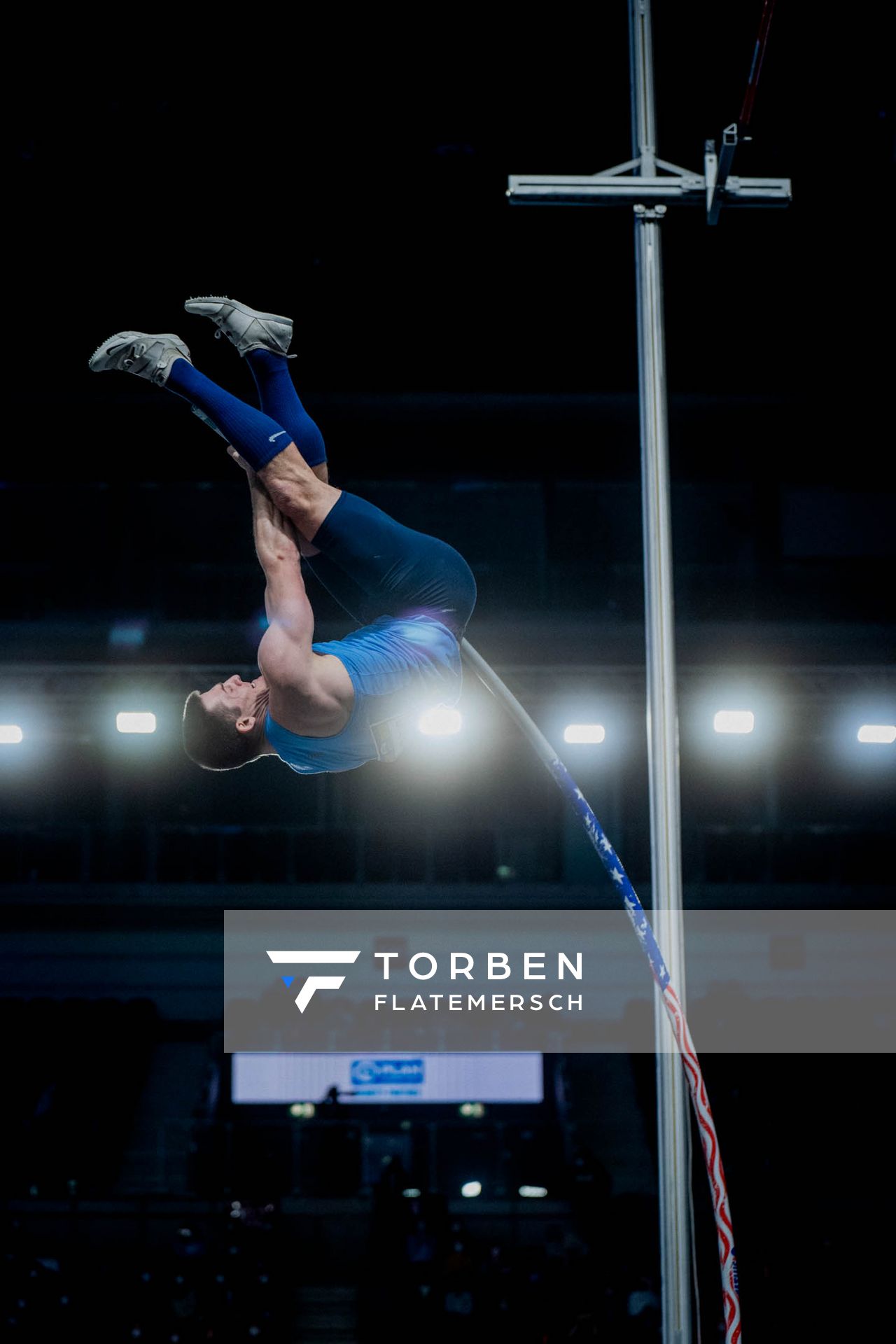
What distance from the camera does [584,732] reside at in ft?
31.7

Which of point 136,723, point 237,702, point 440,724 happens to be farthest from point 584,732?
point 237,702

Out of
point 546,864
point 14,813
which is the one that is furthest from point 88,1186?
point 546,864

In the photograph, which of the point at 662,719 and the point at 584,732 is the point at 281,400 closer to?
the point at 662,719

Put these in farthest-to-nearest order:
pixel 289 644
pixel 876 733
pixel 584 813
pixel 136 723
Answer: pixel 876 733
pixel 136 723
pixel 584 813
pixel 289 644

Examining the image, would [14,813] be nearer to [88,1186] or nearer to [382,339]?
[88,1186]

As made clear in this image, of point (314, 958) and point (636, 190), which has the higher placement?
point (636, 190)

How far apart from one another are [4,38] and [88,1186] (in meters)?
8.33

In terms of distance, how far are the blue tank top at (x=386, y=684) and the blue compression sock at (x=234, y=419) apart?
16.1 inches

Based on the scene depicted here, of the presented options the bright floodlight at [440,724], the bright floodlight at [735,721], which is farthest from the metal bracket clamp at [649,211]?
the bright floodlight at [735,721]

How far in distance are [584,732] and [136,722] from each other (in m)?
3.45

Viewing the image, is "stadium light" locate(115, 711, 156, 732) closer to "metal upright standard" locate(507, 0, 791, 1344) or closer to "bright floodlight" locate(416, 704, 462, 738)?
"bright floodlight" locate(416, 704, 462, 738)

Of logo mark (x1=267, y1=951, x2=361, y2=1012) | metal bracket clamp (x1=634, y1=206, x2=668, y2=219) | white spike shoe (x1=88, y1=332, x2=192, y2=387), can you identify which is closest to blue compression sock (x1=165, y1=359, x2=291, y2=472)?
white spike shoe (x1=88, y1=332, x2=192, y2=387)

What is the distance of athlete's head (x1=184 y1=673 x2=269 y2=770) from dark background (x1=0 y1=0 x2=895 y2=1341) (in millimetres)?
3444

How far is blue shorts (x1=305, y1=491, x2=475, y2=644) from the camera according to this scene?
8.16 ft
